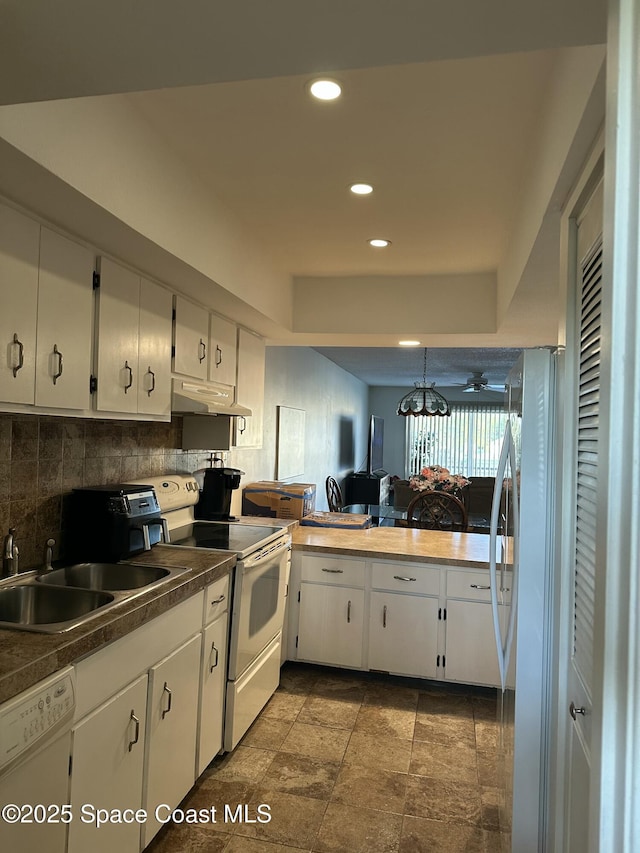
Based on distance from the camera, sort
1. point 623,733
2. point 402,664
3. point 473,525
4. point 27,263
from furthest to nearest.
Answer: point 473,525 < point 402,664 < point 27,263 < point 623,733

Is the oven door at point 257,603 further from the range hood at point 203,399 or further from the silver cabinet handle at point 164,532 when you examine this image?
the range hood at point 203,399

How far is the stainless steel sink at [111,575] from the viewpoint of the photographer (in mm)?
2227

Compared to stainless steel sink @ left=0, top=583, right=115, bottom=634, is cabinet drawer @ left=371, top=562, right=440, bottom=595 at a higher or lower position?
lower

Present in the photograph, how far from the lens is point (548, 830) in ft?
5.01

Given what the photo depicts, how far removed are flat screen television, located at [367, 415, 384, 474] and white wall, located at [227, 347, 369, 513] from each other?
197mm

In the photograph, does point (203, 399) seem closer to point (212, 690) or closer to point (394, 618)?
point (212, 690)

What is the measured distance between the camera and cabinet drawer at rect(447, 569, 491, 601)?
10.5 feet

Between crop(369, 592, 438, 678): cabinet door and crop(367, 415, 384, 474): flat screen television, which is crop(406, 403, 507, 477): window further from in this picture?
crop(369, 592, 438, 678): cabinet door

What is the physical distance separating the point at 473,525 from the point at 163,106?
415 cm

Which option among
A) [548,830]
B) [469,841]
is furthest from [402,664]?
[548,830]

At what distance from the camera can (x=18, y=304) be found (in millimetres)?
1708

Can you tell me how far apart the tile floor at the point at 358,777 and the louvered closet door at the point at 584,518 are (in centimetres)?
69

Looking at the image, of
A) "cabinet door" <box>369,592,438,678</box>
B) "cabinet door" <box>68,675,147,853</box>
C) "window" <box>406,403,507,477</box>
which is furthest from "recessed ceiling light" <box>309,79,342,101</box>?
"window" <box>406,403,507,477</box>

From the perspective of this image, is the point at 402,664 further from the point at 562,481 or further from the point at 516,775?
the point at 562,481
